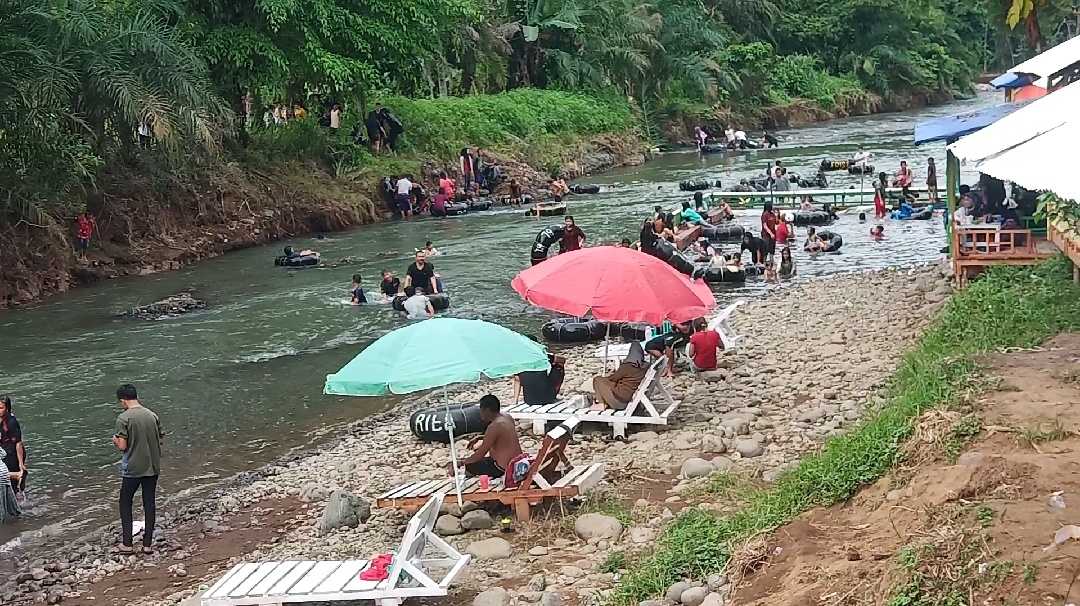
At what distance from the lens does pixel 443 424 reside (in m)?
12.1

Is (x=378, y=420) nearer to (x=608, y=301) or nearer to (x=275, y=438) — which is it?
(x=275, y=438)

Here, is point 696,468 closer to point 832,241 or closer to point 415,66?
point 832,241

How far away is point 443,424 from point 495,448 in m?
2.86

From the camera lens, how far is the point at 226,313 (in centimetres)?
2078

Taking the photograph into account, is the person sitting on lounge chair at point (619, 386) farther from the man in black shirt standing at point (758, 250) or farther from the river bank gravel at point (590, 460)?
the man in black shirt standing at point (758, 250)

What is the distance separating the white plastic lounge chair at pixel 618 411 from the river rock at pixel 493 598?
12.2 feet

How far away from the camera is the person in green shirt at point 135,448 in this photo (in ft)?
30.9

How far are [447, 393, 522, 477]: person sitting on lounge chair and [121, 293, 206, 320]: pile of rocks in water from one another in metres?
12.7

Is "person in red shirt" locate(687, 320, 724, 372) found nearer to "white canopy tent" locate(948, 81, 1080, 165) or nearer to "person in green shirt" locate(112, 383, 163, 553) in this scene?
"white canopy tent" locate(948, 81, 1080, 165)

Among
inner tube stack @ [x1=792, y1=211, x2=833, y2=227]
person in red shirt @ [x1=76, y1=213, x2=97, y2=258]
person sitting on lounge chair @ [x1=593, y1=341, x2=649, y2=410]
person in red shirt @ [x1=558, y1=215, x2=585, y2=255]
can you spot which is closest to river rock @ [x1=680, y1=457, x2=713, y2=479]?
person sitting on lounge chair @ [x1=593, y1=341, x2=649, y2=410]

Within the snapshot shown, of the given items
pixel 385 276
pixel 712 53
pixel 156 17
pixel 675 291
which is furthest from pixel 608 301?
pixel 712 53

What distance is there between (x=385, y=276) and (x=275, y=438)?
7637 millimetres

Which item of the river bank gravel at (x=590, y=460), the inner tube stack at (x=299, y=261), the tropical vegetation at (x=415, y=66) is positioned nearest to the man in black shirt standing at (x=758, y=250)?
the tropical vegetation at (x=415, y=66)

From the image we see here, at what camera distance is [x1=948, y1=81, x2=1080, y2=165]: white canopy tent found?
6475mm
